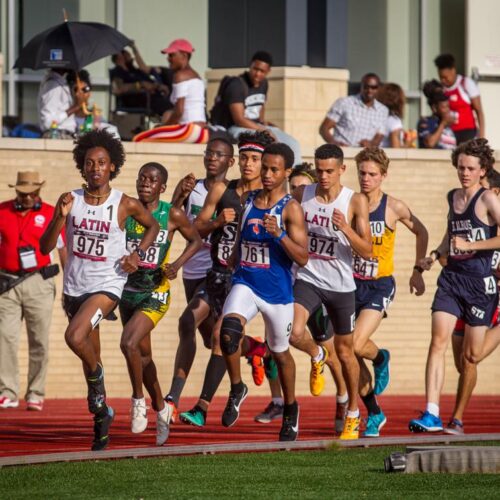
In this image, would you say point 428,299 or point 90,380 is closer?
point 90,380

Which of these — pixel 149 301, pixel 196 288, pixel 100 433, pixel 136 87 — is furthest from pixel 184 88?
pixel 100 433

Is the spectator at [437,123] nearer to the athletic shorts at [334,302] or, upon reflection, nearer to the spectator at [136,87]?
the spectator at [136,87]

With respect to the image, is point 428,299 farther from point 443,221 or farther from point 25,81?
point 25,81

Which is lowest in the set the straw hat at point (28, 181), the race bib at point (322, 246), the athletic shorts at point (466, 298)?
the athletic shorts at point (466, 298)

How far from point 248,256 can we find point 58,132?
6.83 metres

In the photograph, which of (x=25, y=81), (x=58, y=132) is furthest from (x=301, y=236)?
(x=25, y=81)

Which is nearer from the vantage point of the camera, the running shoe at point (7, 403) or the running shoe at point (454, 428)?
the running shoe at point (454, 428)

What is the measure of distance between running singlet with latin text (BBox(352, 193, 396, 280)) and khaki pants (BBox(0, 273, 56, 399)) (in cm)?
459

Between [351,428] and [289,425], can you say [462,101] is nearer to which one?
[351,428]

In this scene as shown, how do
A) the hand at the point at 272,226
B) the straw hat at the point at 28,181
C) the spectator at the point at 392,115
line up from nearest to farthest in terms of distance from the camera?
the hand at the point at 272,226, the straw hat at the point at 28,181, the spectator at the point at 392,115

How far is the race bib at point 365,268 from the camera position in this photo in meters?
14.2

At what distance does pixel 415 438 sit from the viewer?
42.8 feet

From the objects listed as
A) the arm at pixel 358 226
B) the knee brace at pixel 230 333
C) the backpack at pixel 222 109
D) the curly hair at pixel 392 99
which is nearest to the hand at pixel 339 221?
the arm at pixel 358 226

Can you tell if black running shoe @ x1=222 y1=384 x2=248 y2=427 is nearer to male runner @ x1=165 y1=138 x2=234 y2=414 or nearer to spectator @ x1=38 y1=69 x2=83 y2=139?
male runner @ x1=165 y1=138 x2=234 y2=414
